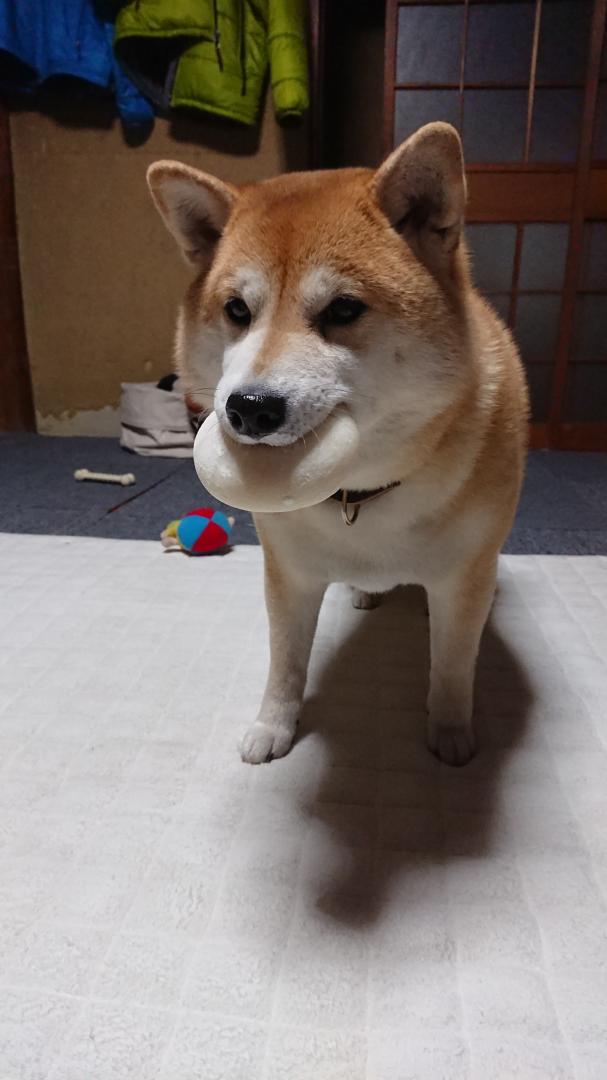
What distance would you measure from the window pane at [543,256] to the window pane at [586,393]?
42cm

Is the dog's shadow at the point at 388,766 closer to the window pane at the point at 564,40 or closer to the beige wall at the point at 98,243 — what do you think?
the beige wall at the point at 98,243

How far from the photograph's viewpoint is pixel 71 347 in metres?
3.40

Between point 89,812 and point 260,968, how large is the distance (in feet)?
1.05

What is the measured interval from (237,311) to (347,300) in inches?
5.7

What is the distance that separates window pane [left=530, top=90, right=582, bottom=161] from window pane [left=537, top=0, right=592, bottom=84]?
2.4 inches

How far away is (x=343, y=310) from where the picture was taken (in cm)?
77

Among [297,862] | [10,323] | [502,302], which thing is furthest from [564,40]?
[297,862]

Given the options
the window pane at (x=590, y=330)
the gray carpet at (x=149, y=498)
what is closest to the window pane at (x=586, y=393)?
the window pane at (x=590, y=330)

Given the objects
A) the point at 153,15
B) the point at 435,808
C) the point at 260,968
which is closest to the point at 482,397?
the point at 435,808

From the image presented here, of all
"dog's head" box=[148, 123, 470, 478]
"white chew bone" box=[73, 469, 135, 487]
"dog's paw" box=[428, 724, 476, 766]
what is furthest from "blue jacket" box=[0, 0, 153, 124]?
"dog's paw" box=[428, 724, 476, 766]

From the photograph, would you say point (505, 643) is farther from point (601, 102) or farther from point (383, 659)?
point (601, 102)

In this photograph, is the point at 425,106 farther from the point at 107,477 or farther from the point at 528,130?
the point at 107,477

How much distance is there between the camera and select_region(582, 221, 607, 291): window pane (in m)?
3.11

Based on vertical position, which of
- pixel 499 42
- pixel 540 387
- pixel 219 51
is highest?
pixel 499 42
